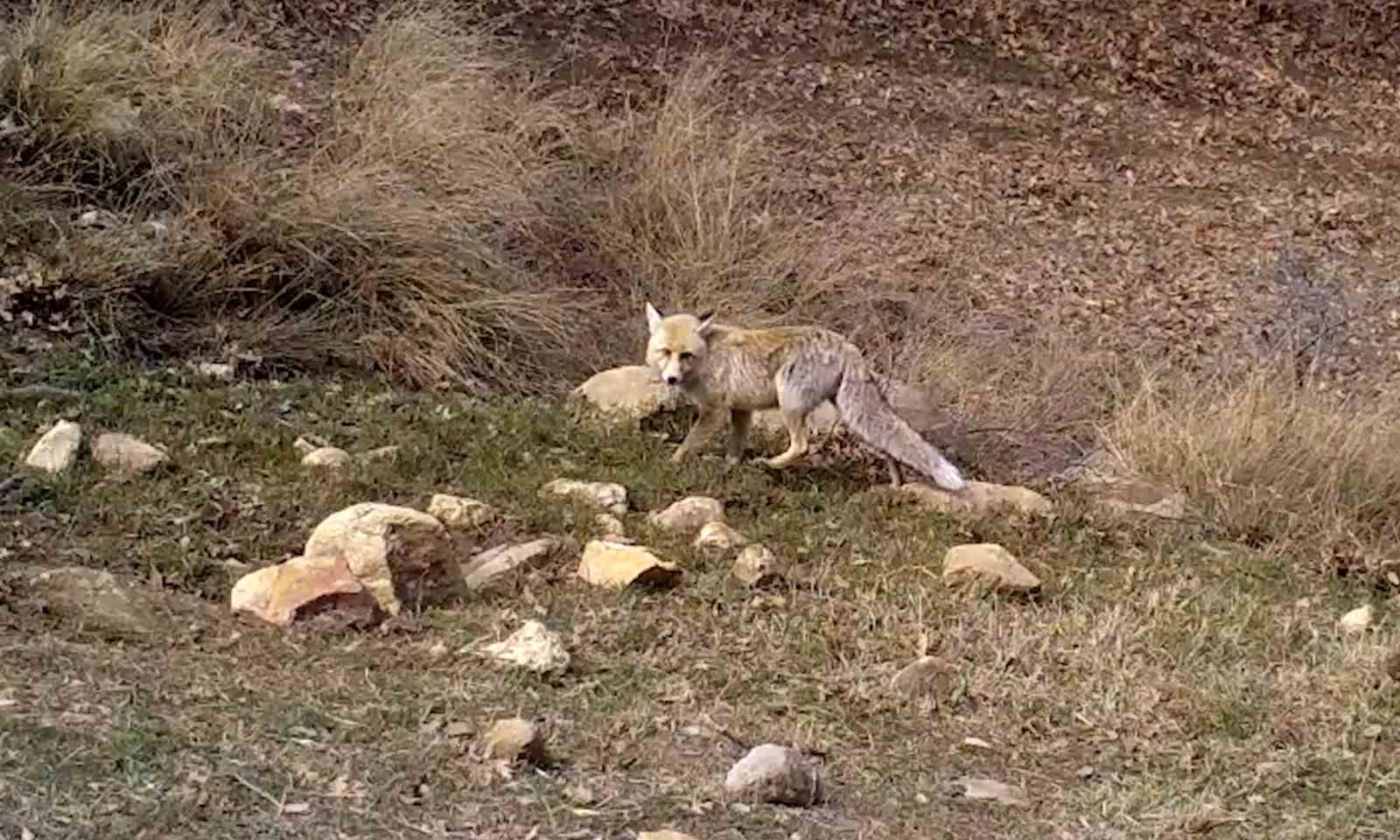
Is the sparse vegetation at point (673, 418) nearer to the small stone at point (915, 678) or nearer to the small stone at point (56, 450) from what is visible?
the small stone at point (915, 678)

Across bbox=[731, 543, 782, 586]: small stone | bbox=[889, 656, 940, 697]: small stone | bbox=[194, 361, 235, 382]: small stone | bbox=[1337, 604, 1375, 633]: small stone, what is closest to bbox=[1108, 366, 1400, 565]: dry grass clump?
bbox=[1337, 604, 1375, 633]: small stone

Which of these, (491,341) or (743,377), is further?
(491,341)

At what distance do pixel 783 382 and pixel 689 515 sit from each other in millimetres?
913

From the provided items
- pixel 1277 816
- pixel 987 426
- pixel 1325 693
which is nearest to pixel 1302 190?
pixel 987 426

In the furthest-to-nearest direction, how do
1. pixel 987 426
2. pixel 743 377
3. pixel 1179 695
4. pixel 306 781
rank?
pixel 987 426
pixel 743 377
pixel 1179 695
pixel 306 781

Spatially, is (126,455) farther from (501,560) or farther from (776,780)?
(776,780)

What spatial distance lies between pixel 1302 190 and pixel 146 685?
36.2ft

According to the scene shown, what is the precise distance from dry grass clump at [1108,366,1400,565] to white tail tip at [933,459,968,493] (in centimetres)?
110

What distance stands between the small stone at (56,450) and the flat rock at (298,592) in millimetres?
1156

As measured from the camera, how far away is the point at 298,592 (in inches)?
178

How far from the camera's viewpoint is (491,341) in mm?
7887

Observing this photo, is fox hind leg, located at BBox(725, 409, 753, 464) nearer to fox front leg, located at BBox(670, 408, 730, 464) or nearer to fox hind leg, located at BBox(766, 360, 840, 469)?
fox front leg, located at BBox(670, 408, 730, 464)

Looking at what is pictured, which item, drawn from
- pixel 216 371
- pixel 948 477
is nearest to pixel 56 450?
pixel 216 371

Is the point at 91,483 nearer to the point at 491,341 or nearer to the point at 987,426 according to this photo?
the point at 491,341
